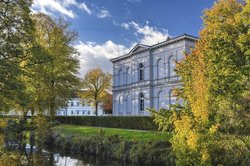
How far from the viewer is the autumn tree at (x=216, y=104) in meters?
10.1

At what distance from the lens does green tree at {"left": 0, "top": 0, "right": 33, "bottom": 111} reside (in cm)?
1308

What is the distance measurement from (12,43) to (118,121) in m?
20.7

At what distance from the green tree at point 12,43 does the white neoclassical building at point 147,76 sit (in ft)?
71.2

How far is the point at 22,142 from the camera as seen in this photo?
26.9m

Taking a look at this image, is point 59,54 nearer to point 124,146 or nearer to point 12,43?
point 124,146

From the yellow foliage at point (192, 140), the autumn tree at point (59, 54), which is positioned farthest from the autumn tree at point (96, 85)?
the yellow foliage at point (192, 140)

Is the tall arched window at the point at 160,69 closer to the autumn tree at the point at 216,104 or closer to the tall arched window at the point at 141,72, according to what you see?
the tall arched window at the point at 141,72

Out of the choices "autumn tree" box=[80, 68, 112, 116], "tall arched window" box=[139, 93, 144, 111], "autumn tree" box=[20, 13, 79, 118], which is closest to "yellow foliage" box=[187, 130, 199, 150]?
"autumn tree" box=[20, 13, 79, 118]

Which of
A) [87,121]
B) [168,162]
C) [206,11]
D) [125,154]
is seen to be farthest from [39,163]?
[87,121]

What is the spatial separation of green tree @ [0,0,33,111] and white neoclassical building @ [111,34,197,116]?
2171 cm

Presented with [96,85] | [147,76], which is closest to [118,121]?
[147,76]

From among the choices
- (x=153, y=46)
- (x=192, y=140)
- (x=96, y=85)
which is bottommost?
(x=192, y=140)

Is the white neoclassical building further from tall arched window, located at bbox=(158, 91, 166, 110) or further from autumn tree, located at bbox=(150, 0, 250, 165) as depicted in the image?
autumn tree, located at bbox=(150, 0, 250, 165)

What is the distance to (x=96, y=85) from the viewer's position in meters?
58.8
